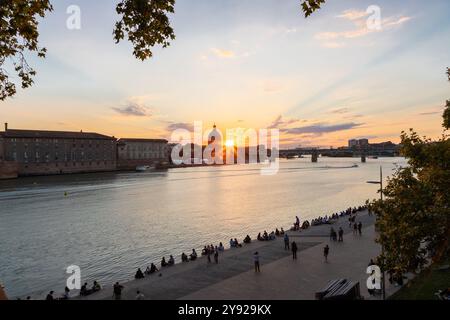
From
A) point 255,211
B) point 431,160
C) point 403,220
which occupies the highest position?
point 431,160

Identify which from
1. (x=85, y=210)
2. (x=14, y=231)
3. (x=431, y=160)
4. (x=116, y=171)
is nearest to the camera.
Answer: (x=431, y=160)

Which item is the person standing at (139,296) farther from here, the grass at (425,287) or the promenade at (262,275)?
the grass at (425,287)

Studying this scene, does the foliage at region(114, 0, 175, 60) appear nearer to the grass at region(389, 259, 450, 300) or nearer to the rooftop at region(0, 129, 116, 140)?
the grass at region(389, 259, 450, 300)

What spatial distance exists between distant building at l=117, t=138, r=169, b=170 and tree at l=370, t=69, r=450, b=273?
168 meters

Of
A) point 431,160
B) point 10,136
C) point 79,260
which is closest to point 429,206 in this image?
point 431,160

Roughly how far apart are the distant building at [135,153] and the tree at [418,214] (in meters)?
168

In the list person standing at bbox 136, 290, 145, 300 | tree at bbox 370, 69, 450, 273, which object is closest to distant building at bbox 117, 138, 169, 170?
person standing at bbox 136, 290, 145, 300

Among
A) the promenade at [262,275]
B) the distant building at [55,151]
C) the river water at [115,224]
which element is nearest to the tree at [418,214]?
the river water at [115,224]

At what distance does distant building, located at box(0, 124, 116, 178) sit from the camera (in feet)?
415

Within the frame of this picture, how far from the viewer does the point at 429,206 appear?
41.7 feet

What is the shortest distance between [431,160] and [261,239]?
23.2 metres

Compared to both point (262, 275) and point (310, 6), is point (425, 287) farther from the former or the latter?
point (310, 6)

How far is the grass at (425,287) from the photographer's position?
17.8 metres

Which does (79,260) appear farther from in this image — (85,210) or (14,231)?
(85,210)
